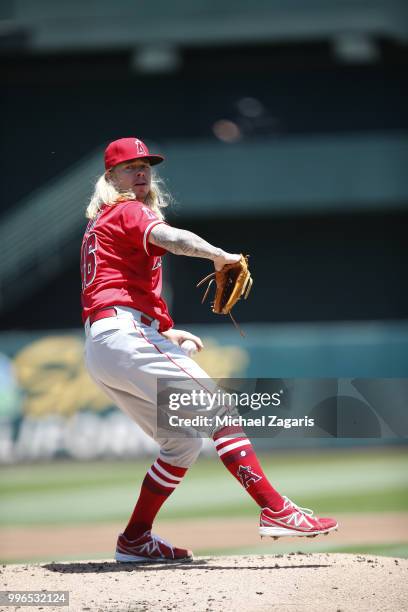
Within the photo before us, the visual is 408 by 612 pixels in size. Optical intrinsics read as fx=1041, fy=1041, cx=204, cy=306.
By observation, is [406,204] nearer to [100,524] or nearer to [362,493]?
[362,493]

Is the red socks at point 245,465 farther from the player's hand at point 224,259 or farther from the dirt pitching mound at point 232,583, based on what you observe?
the player's hand at point 224,259

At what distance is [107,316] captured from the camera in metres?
4.59

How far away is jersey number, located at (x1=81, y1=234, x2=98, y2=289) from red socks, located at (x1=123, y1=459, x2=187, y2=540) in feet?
3.00

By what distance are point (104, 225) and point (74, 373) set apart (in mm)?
8995

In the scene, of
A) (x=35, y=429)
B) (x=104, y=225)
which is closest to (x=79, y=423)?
(x=35, y=429)

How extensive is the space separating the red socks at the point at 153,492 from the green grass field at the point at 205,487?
3673mm

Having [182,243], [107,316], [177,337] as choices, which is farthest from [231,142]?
[182,243]

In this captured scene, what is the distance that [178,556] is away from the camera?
4996 millimetres

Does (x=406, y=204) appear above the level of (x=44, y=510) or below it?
above

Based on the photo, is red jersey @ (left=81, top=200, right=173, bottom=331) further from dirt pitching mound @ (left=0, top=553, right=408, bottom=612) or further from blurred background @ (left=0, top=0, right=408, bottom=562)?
blurred background @ (left=0, top=0, right=408, bottom=562)

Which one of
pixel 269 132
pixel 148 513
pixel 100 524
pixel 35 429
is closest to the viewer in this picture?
pixel 148 513

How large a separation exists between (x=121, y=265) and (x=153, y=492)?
109 centimetres

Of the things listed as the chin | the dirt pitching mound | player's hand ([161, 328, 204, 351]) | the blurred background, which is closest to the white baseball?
player's hand ([161, 328, 204, 351])

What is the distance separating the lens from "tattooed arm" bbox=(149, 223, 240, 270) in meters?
4.36
